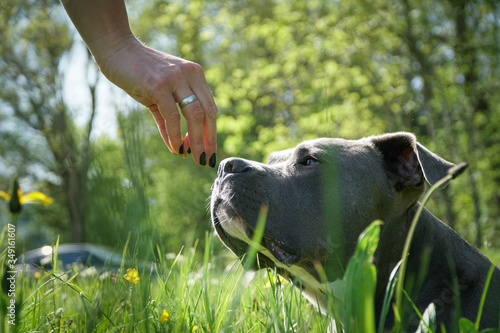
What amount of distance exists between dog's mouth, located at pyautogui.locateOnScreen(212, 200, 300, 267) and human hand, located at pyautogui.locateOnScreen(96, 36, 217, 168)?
52 centimetres

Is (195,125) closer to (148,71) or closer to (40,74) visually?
(148,71)

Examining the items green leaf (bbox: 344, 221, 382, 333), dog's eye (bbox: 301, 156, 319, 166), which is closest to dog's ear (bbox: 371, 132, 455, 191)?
dog's eye (bbox: 301, 156, 319, 166)

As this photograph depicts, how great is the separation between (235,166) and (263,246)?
490mm

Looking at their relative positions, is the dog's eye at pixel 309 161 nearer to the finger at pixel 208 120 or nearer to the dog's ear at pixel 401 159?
the dog's ear at pixel 401 159

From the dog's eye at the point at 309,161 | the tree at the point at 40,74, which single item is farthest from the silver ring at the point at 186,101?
the tree at the point at 40,74

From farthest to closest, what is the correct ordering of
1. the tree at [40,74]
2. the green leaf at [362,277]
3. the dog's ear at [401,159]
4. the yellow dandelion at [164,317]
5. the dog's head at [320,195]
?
the tree at [40,74] → the dog's ear at [401,159] → the dog's head at [320,195] → the yellow dandelion at [164,317] → the green leaf at [362,277]

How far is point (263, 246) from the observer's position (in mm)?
2865

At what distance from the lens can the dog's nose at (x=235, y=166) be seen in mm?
2924

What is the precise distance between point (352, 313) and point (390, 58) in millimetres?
11232

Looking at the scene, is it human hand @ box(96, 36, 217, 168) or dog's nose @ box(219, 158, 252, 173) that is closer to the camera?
human hand @ box(96, 36, 217, 168)

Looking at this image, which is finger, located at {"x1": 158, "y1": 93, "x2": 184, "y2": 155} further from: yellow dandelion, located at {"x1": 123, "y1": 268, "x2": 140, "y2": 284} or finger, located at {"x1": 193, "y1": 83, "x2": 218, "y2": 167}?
yellow dandelion, located at {"x1": 123, "y1": 268, "x2": 140, "y2": 284}

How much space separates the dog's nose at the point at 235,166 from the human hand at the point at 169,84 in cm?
34

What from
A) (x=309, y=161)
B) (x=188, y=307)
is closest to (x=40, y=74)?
(x=309, y=161)

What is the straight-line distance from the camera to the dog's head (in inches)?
112
